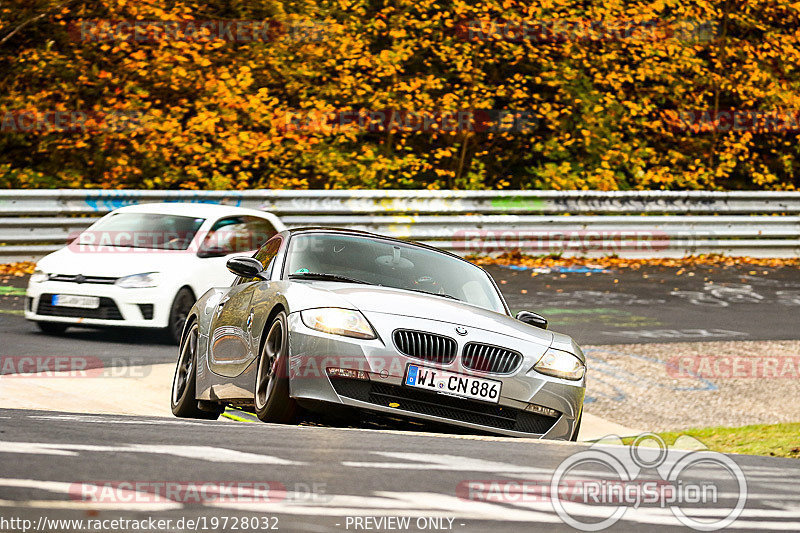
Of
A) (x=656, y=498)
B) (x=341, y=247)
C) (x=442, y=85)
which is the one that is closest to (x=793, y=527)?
(x=656, y=498)

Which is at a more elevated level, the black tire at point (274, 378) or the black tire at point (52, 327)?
the black tire at point (274, 378)

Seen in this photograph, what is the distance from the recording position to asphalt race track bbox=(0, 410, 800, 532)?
4.53 metres

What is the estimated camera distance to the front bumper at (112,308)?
12492 mm

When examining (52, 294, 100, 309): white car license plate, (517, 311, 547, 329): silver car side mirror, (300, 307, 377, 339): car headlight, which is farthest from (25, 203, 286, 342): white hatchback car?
Answer: (300, 307, 377, 339): car headlight

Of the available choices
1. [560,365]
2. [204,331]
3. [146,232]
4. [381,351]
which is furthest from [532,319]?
[146,232]

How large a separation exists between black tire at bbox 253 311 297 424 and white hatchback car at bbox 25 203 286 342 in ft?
17.2

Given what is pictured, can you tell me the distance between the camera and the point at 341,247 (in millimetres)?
8523

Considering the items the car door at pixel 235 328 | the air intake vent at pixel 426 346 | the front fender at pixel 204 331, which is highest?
the air intake vent at pixel 426 346

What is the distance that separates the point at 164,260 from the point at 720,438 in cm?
581

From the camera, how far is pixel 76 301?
12602 mm

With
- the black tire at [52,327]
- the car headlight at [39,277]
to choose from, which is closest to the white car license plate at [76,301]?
the car headlight at [39,277]

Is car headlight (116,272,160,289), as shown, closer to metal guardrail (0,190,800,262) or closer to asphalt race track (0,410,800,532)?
asphalt race track (0,410,800,532)

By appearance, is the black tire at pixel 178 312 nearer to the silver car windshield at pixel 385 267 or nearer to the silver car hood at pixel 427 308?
the silver car windshield at pixel 385 267

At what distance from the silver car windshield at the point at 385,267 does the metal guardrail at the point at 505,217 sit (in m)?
10.3
